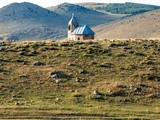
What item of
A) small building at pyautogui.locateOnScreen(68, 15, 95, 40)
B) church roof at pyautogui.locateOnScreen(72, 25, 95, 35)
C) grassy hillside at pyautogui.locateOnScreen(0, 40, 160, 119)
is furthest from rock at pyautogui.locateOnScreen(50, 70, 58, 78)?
church roof at pyautogui.locateOnScreen(72, 25, 95, 35)

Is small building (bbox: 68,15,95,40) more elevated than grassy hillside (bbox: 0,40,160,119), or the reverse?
small building (bbox: 68,15,95,40)

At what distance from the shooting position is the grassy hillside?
28375mm

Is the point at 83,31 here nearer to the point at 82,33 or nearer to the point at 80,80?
the point at 82,33

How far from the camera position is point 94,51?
154 ft

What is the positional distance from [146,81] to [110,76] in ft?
11.7

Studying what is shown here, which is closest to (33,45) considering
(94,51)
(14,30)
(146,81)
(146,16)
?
(94,51)

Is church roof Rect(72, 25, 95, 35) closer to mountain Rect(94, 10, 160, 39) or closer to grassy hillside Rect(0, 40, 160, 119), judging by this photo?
grassy hillside Rect(0, 40, 160, 119)

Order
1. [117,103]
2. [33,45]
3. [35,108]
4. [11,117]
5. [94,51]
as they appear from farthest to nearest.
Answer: [33,45]
[94,51]
[117,103]
[35,108]
[11,117]

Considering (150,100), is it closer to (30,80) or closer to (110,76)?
(110,76)

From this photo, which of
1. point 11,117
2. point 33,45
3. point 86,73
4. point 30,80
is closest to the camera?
point 11,117

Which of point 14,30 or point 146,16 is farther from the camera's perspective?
point 14,30

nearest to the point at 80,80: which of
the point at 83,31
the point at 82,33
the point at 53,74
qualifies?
the point at 53,74

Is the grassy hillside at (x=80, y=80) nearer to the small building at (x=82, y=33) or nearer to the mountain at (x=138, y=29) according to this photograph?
the small building at (x=82, y=33)

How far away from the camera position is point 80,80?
36.3m
